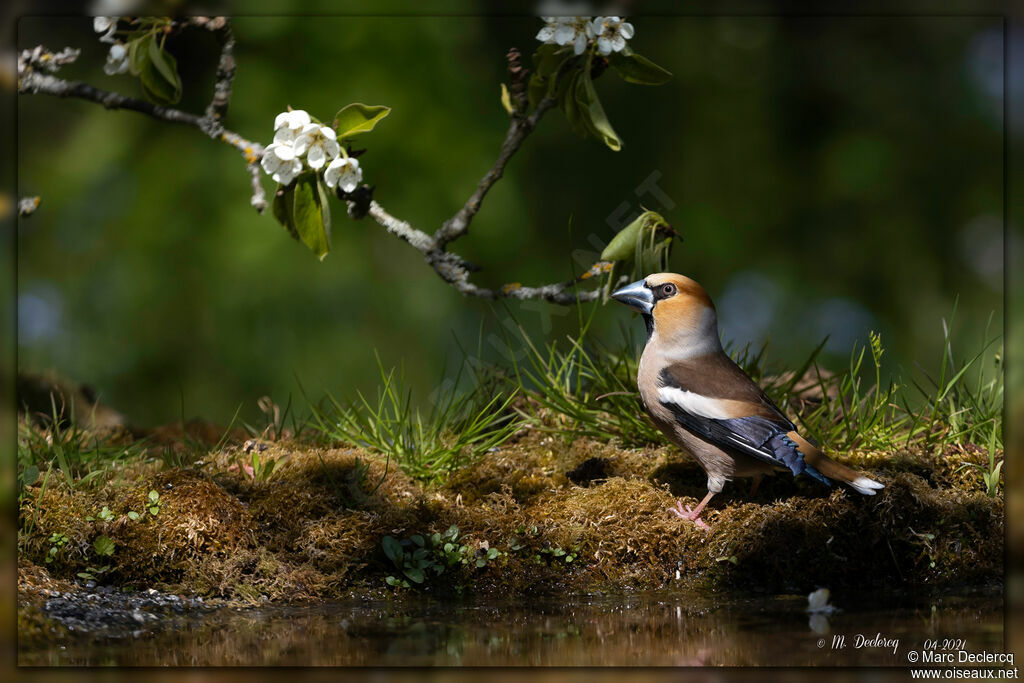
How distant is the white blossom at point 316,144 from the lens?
3.45 m

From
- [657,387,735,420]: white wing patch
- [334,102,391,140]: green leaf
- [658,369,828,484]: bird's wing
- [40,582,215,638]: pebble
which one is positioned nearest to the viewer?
[40,582,215,638]: pebble

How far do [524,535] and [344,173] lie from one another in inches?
60.2

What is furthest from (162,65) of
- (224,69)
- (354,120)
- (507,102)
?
(507,102)

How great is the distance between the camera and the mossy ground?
10.7 feet

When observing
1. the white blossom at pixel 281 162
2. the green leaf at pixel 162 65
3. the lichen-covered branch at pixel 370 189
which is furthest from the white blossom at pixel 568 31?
the green leaf at pixel 162 65

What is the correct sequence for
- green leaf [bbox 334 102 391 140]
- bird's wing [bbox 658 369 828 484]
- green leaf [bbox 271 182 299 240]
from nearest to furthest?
bird's wing [bbox 658 369 828 484] → green leaf [bbox 334 102 391 140] → green leaf [bbox 271 182 299 240]

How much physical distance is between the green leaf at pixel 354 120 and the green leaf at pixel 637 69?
91cm

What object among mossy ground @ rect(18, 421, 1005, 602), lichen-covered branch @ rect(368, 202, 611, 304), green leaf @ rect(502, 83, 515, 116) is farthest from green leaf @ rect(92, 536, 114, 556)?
green leaf @ rect(502, 83, 515, 116)

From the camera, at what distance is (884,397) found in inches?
158

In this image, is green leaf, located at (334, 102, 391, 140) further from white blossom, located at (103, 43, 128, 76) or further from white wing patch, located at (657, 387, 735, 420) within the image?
white wing patch, located at (657, 387, 735, 420)

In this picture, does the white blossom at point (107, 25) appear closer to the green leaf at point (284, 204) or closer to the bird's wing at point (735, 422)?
the green leaf at point (284, 204)

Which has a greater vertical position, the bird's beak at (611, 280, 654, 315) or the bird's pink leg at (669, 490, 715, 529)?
the bird's beak at (611, 280, 654, 315)

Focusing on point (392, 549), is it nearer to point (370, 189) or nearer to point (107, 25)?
point (370, 189)

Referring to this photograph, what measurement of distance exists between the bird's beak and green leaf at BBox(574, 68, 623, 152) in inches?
20.6
